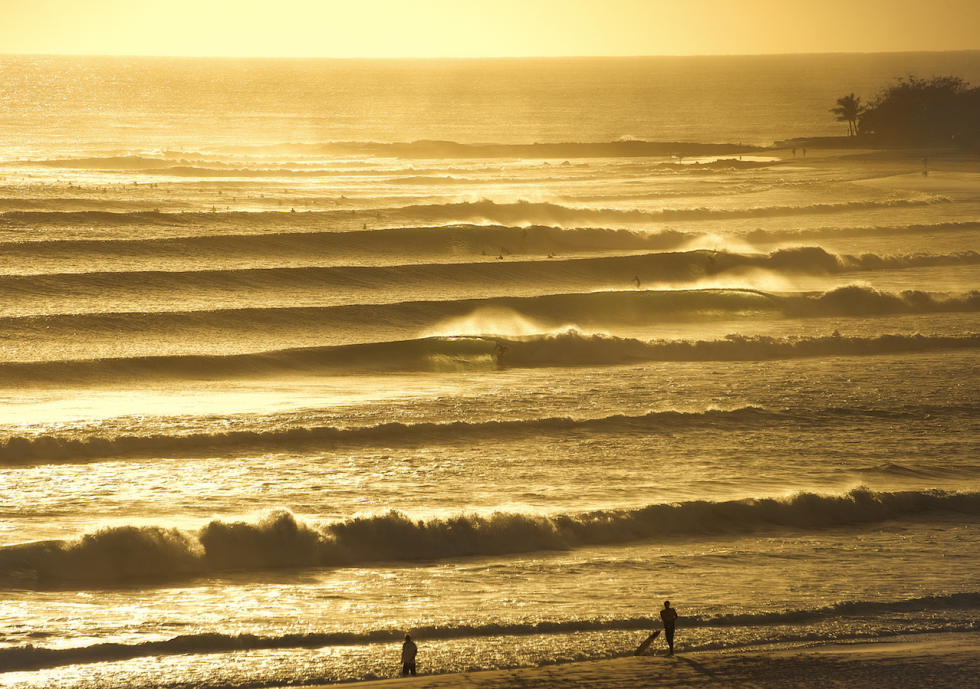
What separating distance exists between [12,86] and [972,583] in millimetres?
179454

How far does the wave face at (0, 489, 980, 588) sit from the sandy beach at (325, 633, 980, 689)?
12.2 ft

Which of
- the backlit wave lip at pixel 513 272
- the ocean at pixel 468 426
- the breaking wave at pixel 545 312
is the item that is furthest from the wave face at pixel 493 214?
the breaking wave at pixel 545 312

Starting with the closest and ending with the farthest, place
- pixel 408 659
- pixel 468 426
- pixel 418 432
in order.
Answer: pixel 408 659, pixel 418 432, pixel 468 426

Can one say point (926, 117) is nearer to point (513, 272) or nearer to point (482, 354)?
Result: point (513, 272)

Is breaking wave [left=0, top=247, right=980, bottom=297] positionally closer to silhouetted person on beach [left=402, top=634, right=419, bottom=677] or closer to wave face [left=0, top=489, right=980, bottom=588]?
wave face [left=0, top=489, right=980, bottom=588]

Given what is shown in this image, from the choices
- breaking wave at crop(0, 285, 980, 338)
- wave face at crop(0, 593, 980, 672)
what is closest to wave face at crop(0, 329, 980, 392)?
breaking wave at crop(0, 285, 980, 338)

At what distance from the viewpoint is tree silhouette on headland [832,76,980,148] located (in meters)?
73.8

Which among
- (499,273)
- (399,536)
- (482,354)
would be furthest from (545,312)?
(399,536)

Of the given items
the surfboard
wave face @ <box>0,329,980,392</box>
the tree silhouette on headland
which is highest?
the tree silhouette on headland

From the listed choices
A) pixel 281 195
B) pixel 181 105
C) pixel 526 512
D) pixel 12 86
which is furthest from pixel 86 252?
pixel 12 86

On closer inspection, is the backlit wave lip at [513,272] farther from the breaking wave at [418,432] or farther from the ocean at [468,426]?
the breaking wave at [418,432]

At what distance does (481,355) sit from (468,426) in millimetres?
5678

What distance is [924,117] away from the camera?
7531 centimetres

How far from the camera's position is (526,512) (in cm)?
1769
